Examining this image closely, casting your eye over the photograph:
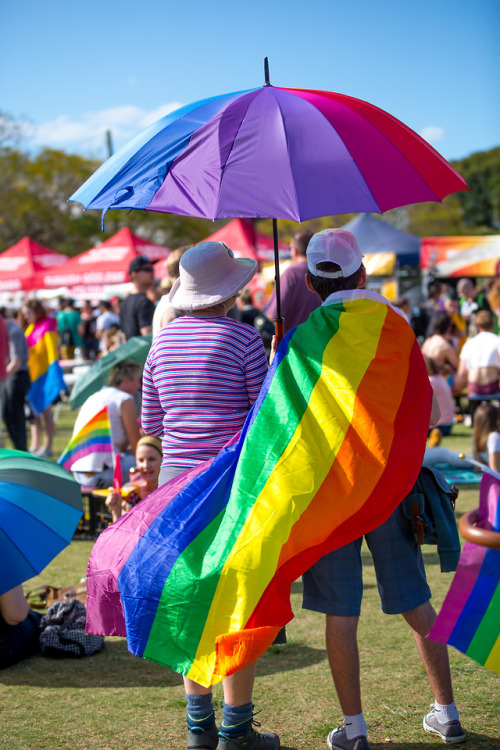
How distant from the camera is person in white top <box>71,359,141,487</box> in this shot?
5.98 metres

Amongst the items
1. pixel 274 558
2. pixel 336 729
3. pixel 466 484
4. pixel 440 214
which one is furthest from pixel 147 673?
pixel 440 214

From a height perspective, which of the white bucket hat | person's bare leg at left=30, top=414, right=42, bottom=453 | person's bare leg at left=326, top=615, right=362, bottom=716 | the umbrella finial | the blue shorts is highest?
the umbrella finial

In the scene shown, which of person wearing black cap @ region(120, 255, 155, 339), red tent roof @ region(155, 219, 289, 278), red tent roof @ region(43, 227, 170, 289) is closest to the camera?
person wearing black cap @ region(120, 255, 155, 339)

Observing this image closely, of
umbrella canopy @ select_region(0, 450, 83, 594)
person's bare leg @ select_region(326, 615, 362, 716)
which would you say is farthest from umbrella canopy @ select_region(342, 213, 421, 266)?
person's bare leg @ select_region(326, 615, 362, 716)

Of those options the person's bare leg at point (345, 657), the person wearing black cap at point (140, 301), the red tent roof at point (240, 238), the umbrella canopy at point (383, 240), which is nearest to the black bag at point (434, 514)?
the person's bare leg at point (345, 657)

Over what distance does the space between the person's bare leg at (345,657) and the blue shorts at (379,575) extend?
4 centimetres

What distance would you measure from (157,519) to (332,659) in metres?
0.79

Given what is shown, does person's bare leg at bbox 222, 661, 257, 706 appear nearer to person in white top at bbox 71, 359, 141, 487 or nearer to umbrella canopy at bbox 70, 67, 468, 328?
umbrella canopy at bbox 70, 67, 468, 328

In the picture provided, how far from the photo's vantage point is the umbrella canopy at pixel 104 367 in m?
6.29

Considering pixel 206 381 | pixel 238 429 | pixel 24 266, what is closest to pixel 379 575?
pixel 238 429

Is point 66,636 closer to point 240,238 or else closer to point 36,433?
point 36,433

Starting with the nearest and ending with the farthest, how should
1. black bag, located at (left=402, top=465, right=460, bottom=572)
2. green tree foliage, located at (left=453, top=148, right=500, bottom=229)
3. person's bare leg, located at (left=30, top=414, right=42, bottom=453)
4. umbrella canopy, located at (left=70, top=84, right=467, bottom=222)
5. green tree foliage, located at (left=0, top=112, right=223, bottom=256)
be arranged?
1. umbrella canopy, located at (left=70, top=84, right=467, bottom=222)
2. black bag, located at (left=402, top=465, right=460, bottom=572)
3. person's bare leg, located at (left=30, top=414, right=42, bottom=453)
4. green tree foliage, located at (left=0, top=112, right=223, bottom=256)
5. green tree foliage, located at (left=453, top=148, right=500, bottom=229)

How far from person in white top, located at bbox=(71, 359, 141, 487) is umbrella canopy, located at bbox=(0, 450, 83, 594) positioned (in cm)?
210

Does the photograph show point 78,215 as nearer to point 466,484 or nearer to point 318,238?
point 466,484
